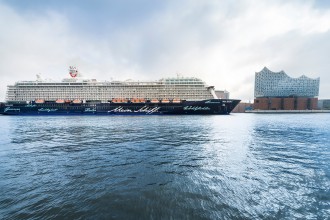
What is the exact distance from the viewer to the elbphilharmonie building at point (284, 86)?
12962cm

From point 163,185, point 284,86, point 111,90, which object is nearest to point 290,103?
point 284,86

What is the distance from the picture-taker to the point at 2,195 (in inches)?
219

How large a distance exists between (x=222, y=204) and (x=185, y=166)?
3.56m

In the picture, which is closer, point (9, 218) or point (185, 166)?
point (9, 218)

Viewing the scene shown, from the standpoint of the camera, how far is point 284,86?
132375 mm

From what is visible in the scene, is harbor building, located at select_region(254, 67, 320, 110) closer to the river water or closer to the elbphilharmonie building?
the elbphilharmonie building

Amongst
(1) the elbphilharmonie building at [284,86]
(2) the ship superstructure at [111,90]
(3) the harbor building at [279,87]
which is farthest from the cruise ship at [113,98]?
(1) the elbphilharmonie building at [284,86]

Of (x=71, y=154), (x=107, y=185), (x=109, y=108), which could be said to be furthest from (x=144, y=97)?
(x=107, y=185)

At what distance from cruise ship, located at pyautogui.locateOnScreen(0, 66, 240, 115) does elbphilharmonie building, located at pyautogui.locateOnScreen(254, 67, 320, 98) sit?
321 feet

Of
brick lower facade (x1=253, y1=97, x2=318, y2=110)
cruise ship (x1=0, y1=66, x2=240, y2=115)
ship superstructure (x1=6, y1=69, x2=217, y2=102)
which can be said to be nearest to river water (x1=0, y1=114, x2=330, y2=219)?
cruise ship (x1=0, y1=66, x2=240, y2=115)

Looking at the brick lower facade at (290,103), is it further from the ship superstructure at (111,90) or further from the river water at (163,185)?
the river water at (163,185)

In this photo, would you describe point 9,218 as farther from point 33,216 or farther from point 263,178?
point 263,178

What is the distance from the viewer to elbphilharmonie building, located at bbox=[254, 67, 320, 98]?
130 meters

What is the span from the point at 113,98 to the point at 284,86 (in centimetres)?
14773
